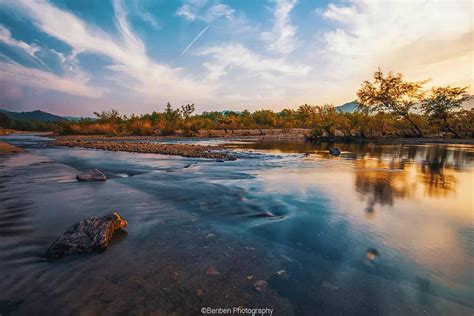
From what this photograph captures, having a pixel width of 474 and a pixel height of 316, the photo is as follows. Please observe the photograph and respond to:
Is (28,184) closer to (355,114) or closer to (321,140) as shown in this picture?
(321,140)

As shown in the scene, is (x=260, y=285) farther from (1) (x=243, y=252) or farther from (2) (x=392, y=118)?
(2) (x=392, y=118)

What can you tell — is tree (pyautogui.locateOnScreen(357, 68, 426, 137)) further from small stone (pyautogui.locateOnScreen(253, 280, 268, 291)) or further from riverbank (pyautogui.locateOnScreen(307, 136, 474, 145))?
small stone (pyautogui.locateOnScreen(253, 280, 268, 291))

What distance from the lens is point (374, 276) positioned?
3.90 m

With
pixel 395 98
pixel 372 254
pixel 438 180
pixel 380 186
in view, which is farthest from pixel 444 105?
pixel 372 254

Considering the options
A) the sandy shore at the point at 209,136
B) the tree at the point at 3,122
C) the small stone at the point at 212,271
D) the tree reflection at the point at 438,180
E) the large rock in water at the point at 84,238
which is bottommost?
the tree reflection at the point at 438,180

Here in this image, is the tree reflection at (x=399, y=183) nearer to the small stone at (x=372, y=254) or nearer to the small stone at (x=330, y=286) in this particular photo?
the small stone at (x=372, y=254)

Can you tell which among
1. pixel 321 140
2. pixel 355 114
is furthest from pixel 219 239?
pixel 355 114

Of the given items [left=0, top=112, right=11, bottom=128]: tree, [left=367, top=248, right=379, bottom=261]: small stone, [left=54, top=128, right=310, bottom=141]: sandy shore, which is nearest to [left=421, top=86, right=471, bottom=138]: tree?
[left=54, top=128, right=310, bottom=141]: sandy shore

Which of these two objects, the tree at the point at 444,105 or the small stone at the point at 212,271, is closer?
the small stone at the point at 212,271

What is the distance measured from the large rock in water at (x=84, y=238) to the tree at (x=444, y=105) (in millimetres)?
48595

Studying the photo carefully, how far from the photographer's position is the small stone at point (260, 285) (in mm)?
3527

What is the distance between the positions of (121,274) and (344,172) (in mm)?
12681

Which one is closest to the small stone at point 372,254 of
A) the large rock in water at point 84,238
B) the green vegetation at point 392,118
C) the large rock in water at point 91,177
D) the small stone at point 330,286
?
the small stone at point 330,286

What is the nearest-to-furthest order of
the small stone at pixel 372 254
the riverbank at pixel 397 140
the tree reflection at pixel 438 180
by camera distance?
1. the small stone at pixel 372 254
2. the tree reflection at pixel 438 180
3. the riverbank at pixel 397 140
